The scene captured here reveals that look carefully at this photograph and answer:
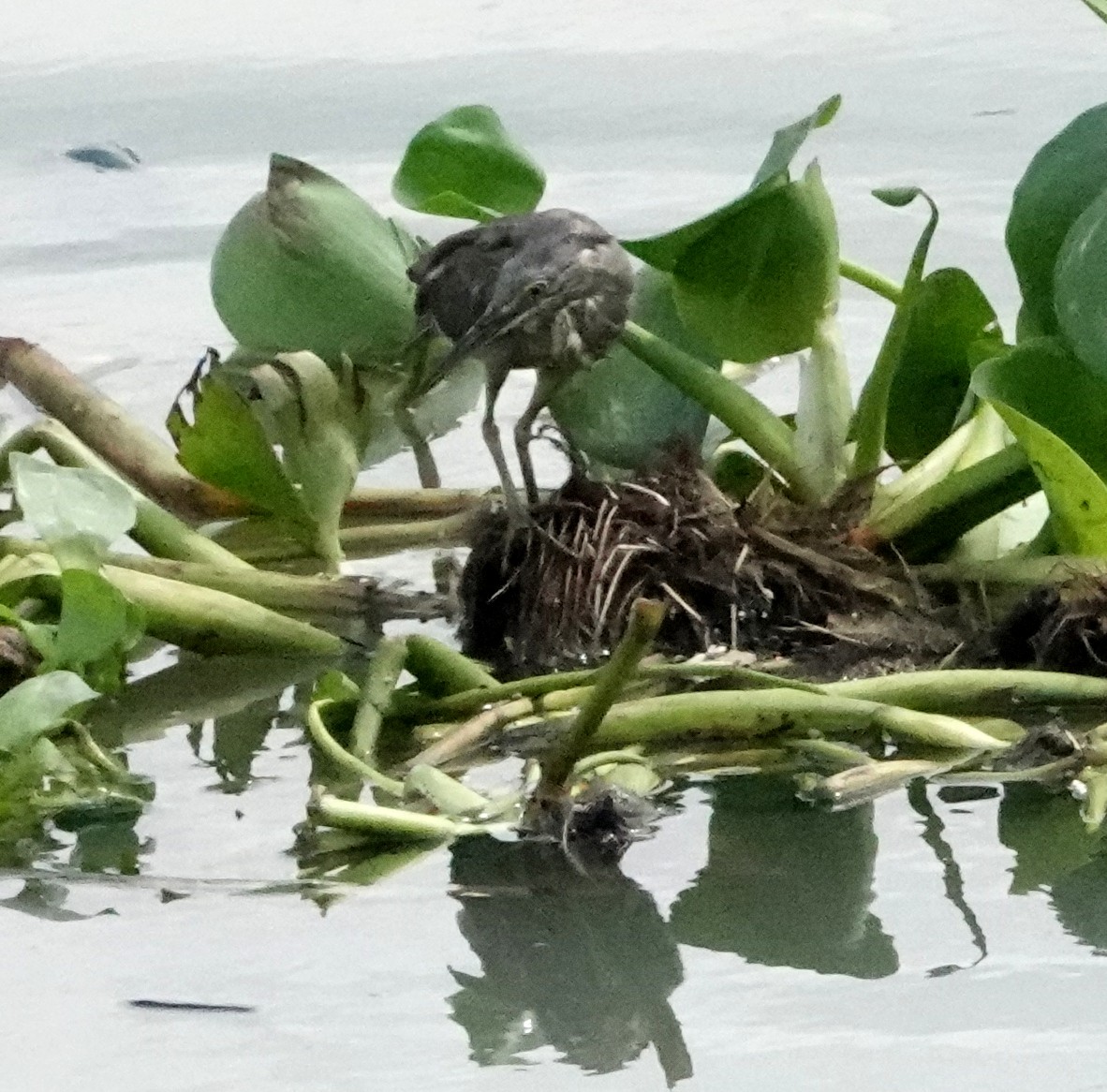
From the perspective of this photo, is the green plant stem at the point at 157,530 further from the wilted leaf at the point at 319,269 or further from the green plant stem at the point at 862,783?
the green plant stem at the point at 862,783

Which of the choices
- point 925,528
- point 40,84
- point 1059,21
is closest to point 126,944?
point 925,528

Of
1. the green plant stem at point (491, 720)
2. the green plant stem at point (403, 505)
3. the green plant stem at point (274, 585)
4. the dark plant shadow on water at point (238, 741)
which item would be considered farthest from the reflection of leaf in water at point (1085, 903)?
the green plant stem at point (403, 505)

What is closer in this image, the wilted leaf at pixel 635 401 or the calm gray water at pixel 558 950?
the calm gray water at pixel 558 950

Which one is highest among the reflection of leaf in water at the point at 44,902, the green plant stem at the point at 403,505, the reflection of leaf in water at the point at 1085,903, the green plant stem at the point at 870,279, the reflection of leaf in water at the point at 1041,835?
the green plant stem at the point at 870,279

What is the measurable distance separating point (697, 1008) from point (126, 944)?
0.19m

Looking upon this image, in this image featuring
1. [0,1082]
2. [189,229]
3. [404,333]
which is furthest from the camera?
[189,229]

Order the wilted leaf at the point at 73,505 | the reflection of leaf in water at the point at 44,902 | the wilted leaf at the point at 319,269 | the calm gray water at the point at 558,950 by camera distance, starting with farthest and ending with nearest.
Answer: the wilted leaf at the point at 319,269
the wilted leaf at the point at 73,505
the reflection of leaf in water at the point at 44,902
the calm gray water at the point at 558,950

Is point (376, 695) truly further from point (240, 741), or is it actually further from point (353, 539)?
point (353, 539)

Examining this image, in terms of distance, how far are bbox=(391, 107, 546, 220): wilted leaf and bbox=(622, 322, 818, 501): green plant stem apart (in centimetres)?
19

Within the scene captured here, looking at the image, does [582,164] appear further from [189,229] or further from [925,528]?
[925,528]

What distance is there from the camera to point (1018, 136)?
1.84 meters

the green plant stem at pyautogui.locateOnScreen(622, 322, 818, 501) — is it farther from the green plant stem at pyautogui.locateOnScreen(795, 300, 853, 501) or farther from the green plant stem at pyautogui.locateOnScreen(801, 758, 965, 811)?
the green plant stem at pyautogui.locateOnScreen(801, 758, 965, 811)

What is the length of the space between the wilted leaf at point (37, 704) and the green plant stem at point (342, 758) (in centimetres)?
9

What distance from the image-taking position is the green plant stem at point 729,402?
1.12 m
